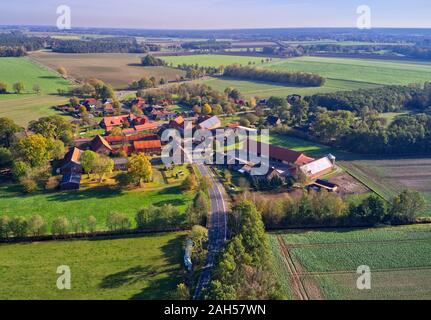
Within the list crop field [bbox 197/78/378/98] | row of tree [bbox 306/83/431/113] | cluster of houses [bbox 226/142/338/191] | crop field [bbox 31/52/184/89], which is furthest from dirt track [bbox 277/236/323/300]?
crop field [bbox 31/52/184/89]

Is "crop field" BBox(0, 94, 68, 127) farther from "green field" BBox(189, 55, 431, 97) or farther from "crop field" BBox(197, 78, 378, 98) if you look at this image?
"green field" BBox(189, 55, 431, 97)

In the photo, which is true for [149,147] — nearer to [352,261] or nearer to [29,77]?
[352,261]

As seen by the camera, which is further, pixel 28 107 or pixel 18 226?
pixel 28 107

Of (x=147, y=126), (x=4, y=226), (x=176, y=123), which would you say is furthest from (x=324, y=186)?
(x=147, y=126)

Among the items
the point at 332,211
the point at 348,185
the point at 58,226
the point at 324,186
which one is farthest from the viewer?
the point at 348,185

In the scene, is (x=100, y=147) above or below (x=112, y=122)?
below

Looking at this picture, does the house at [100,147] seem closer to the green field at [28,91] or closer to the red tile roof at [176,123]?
the red tile roof at [176,123]
